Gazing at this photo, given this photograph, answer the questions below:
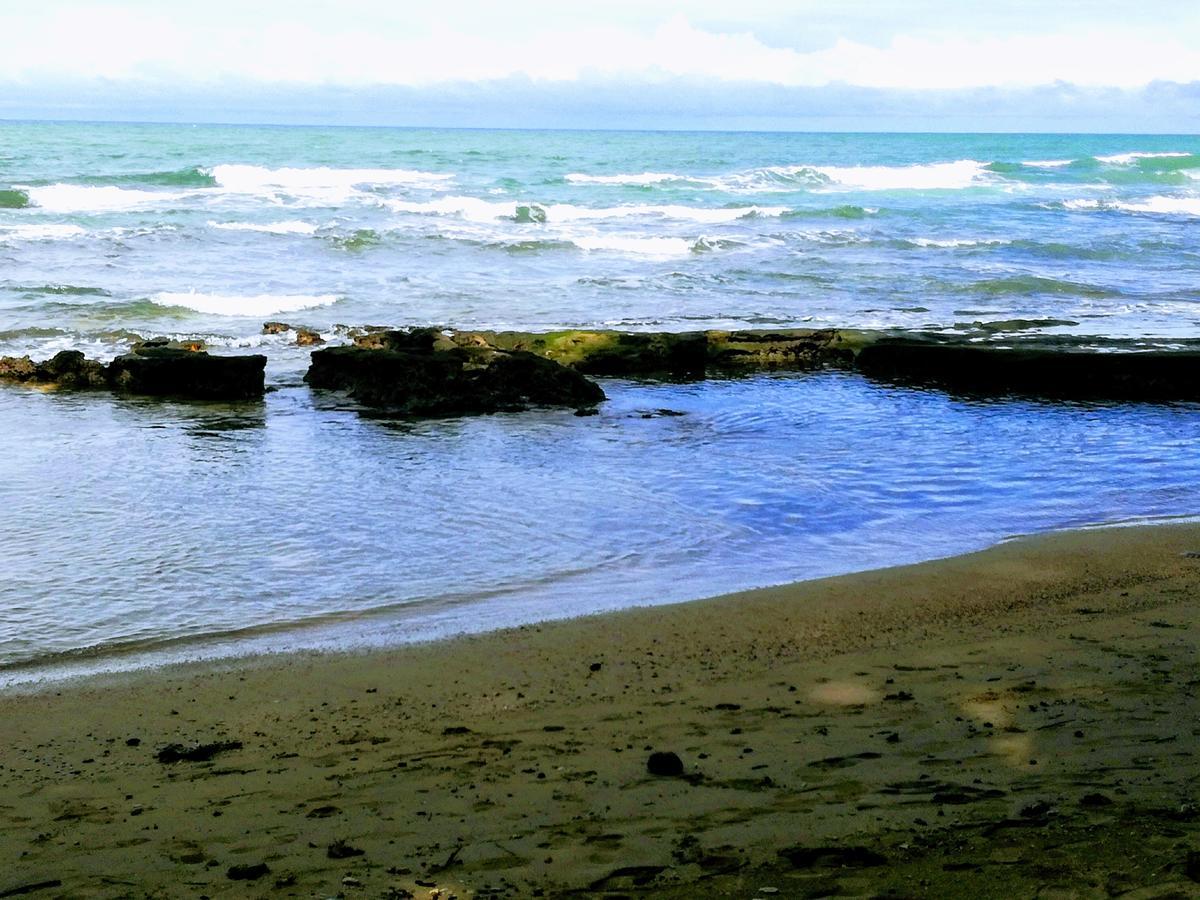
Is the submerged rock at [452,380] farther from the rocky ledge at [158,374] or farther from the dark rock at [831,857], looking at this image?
Answer: the dark rock at [831,857]

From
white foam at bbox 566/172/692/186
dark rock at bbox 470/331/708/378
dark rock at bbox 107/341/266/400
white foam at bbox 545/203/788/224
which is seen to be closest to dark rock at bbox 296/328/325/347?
dark rock at bbox 470/331/708/378

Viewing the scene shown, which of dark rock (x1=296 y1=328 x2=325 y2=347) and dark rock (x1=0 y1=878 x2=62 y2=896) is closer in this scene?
dark rock (x1=0 y1=878 x2=62 y2=896)

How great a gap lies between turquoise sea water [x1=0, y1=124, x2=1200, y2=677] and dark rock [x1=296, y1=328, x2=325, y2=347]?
0.18 metres

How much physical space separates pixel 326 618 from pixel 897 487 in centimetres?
452

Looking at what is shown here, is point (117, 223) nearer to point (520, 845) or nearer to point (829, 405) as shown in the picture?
point (829, 405)

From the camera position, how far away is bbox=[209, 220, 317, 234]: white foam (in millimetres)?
30219

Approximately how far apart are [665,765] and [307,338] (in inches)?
499

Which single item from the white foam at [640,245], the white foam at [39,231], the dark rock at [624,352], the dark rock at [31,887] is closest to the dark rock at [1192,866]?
the dark rock at [31,887]

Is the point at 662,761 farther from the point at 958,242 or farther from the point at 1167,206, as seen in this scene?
the point at 1167,206

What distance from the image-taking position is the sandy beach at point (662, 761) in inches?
Answer: 138

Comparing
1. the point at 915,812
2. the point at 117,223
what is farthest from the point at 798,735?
→ the point at 117,223

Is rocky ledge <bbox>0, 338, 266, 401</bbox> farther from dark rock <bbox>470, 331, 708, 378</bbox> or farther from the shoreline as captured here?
the shoreline

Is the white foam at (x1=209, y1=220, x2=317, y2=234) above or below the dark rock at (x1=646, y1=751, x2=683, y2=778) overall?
above

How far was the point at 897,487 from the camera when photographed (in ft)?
30.3
